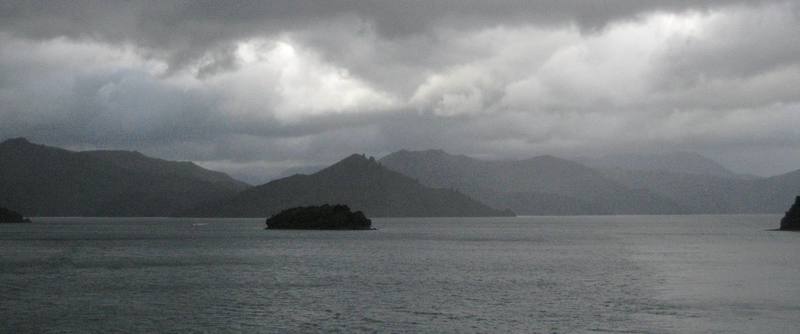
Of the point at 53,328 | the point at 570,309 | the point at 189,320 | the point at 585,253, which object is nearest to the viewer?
the point at 53,328

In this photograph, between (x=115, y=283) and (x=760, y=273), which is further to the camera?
(x=760, y=273)

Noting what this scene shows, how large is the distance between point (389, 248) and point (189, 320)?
122775mm

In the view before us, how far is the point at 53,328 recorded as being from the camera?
63469 mm

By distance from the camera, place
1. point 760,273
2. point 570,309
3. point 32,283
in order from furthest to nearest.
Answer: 1. point 760,273
2. point 32,283
3. point 570,309

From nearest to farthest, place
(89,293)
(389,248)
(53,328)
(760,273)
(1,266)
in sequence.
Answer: (53,328)
(89,293)
(760,273)
(1,266)
(389,248)

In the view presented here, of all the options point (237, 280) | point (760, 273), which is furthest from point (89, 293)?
point (760, 273)

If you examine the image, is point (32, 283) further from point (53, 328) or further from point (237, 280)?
point (53, 328)

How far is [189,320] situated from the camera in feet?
223

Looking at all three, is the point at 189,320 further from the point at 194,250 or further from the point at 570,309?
the point at 194,250

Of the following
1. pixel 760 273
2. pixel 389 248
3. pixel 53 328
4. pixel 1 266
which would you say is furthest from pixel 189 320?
pixel 389 248

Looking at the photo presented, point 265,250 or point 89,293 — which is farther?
point 265,250

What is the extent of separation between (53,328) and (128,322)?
220 inches

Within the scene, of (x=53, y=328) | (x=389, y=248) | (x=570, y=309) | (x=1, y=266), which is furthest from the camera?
(x=389, y=248)

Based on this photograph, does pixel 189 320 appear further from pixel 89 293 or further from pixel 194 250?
pixel 194 250
